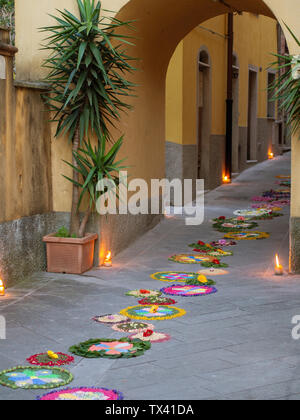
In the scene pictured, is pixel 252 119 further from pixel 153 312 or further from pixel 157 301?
pixel 153 312

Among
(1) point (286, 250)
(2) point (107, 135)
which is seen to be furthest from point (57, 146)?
(1) point (286, 250)

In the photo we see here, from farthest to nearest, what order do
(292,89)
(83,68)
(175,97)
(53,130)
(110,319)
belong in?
(175,97) < (53,130) < (83,68) < (292,89) < (110,319)

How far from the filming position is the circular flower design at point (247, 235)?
1065 cm

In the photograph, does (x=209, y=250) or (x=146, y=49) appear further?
(x=146, y=49)

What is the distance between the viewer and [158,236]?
10.9 m

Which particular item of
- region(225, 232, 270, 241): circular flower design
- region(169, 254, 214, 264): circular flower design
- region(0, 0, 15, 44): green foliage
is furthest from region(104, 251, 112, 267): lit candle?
region(0, 0, 15, 44): green foliage

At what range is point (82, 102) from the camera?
8.24 meters

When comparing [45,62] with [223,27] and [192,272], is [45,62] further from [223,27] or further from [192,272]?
[223,27]

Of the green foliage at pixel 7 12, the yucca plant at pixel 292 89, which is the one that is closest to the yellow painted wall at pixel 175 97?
the green foliage at pixel 7 12

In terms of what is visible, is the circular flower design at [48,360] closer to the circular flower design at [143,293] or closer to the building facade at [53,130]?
the circular flower design at [143,293]

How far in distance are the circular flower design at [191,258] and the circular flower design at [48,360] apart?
392 cm

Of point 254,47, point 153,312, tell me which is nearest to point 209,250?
point 153,312

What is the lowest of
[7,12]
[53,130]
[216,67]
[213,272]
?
[213,272]

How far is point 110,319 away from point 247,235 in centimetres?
494
